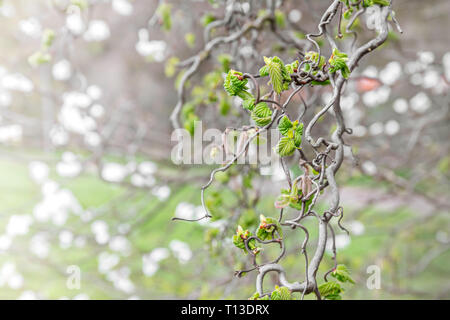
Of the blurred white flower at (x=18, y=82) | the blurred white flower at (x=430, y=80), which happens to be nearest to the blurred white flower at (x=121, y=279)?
the blurred white flower at (x=18, y=82)

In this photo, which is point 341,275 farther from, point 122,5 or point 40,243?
point 40,243

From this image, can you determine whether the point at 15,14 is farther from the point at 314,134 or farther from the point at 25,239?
the point at 314,134

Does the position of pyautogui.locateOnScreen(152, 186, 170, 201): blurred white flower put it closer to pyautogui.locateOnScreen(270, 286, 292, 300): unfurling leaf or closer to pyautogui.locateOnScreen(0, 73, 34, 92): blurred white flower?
pyautogui.locateOnScreen(0, 73, 34, 92): blurred white flower

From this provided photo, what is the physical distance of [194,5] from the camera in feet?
5.47

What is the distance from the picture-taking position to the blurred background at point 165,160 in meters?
1.51

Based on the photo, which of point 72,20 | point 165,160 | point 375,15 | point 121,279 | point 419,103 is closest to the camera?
point 375,15

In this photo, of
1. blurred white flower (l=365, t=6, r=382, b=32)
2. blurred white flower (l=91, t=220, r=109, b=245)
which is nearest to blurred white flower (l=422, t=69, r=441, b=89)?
blurred white flower (l=365, t=6, r=382, b=32)

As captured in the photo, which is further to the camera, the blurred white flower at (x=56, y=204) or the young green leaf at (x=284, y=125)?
the blurred white flower at (x=56, y=204)

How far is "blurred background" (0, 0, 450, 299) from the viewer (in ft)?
4.95

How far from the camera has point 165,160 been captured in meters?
2.77

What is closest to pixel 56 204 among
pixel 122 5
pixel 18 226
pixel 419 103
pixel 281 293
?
pixel 18 226

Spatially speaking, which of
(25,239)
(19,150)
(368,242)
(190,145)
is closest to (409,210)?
(368,242)

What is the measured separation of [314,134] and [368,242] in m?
2.14

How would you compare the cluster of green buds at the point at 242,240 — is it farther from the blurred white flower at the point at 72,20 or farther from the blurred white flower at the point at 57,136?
the blurred white flower at the point at 57,136
